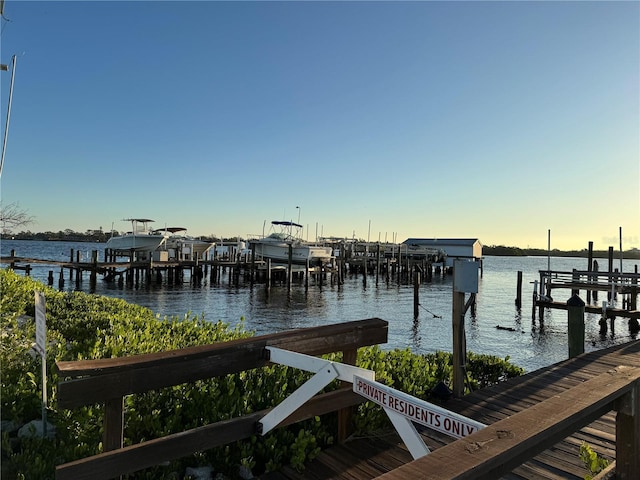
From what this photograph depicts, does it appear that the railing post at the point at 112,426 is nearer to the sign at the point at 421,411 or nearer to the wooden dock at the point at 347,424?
the wooden dock at the point at 347,424

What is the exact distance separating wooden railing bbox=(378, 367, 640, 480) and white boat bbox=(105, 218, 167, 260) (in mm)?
41488

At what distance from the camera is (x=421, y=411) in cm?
221

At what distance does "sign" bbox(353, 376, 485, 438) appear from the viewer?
202 centimetres

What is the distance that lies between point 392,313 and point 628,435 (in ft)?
71.1

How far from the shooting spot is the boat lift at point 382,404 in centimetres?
207

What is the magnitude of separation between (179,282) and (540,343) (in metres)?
28.9

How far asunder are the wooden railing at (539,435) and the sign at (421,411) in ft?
0.86

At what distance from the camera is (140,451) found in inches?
100

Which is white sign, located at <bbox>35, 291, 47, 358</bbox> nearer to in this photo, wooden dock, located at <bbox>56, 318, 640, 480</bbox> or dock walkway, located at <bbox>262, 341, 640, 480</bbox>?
wooden dock, located at <bbox>56, 318, 640, 480</bbox>

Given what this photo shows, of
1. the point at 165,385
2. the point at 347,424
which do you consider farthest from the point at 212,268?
the point at 165,385

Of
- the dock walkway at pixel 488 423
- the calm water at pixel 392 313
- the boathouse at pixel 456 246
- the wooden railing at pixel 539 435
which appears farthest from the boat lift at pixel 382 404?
the boathouse at pixel 456 246

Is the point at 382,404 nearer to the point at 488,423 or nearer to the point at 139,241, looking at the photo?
the point at 488,423

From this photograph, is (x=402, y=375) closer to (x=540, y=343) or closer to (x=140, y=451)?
(x=140, y=451)

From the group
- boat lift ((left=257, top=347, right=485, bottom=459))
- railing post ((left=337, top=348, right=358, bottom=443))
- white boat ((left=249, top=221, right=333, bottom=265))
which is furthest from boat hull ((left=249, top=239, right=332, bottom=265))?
boat lift ((left=257, top=347, right=485, bottom=459))
